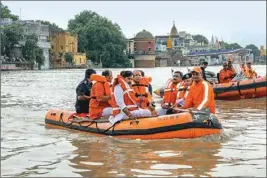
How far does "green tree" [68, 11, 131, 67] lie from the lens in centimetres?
9794

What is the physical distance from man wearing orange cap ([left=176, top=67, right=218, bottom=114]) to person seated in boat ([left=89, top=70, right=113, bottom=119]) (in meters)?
1.74

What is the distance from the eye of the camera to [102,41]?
98.4m

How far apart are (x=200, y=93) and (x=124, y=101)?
141 cm

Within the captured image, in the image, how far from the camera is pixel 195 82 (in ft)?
32.4

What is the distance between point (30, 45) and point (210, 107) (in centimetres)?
6140

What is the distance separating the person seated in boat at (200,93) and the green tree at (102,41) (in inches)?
3448

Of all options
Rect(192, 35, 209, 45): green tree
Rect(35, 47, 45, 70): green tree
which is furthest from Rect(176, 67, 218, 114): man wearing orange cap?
Rect(192, 35, 209, 45): green tree

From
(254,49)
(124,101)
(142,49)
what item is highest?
(254,49)

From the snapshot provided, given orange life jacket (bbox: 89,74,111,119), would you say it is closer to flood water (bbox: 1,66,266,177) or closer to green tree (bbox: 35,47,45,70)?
flood water (bbox: 1,66,266,177)

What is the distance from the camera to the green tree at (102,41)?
97.9 meters

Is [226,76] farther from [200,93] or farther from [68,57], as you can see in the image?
[68,57]

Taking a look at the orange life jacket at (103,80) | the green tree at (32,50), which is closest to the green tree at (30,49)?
the green tree at (32,50)

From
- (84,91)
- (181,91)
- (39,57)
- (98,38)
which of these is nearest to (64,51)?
(98,38)

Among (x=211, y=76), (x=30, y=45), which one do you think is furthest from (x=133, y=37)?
(x=211, y=76)
